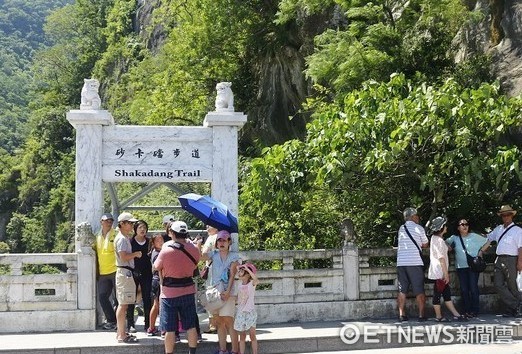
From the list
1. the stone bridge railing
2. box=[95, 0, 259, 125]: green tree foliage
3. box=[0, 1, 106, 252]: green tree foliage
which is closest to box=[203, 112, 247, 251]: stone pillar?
the stone bridge railing

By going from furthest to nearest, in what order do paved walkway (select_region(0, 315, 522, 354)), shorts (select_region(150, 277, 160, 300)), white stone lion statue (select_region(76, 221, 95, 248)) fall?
1. white stone lion statue (select_region(76, 221, 95, 248))
2. shorts (select_region(150, 277, 160, 300))
3. paved walkway (select_region(0, 315, 522, 354))

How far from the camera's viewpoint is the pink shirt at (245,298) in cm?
846

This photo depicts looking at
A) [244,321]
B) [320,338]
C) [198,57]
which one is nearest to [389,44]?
[320,338]

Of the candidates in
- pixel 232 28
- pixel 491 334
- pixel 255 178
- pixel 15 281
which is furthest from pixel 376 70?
pixel 232 28

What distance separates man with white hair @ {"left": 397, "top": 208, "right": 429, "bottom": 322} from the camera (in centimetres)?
1038

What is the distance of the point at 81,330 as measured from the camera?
9.85 meters

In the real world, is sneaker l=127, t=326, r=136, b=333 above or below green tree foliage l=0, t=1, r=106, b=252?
below

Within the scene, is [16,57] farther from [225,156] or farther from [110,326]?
[110,326]

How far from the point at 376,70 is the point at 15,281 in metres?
7.57

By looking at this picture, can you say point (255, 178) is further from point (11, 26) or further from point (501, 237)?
point (11, 26)

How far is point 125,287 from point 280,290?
2488mm

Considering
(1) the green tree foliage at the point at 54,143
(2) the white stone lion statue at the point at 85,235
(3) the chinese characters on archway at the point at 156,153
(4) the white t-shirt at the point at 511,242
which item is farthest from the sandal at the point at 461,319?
(1) the green tree foliage at the point at 54,143

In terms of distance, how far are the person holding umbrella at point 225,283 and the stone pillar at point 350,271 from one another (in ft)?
8.56

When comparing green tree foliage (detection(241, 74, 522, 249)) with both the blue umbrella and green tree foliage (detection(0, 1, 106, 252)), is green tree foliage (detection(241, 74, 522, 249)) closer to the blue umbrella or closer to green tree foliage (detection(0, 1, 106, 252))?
the blue umbrella
